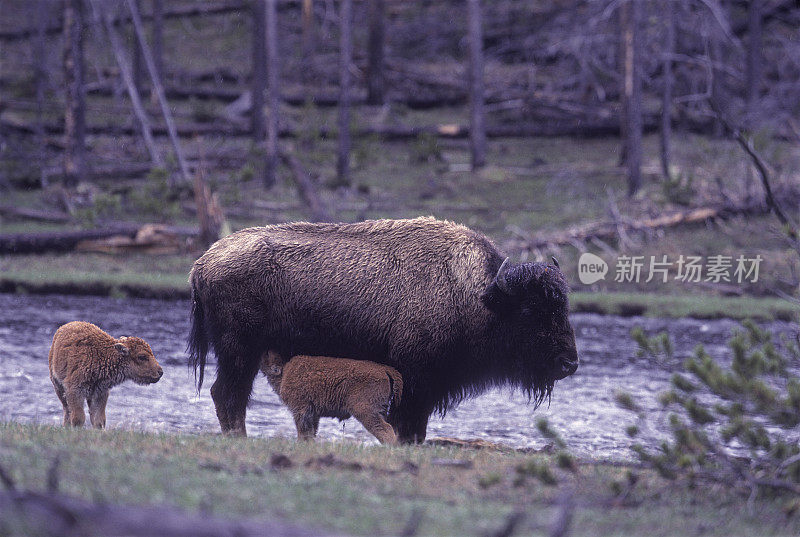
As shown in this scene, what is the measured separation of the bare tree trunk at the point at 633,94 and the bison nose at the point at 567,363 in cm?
1837

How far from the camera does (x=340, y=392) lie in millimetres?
8562

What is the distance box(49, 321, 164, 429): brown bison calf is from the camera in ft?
30.4

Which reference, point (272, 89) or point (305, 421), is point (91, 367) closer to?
point (305, 421)

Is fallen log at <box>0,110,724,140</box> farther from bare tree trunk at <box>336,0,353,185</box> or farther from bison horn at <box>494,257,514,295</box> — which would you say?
bison horn at <box>494,257,514,295</box>

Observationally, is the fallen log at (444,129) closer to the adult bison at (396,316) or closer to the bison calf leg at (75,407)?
the adult bison at (396,316)

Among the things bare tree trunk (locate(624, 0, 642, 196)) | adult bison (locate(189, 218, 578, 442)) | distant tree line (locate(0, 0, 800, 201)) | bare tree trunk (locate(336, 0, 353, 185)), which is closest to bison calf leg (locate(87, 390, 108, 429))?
adult bison (locate(189, 218, 578, 442))

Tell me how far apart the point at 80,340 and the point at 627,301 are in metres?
14.0

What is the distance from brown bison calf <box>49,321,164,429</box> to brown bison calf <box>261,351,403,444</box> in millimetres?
1922

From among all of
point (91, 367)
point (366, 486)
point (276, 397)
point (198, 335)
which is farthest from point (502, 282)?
point (276, 397)

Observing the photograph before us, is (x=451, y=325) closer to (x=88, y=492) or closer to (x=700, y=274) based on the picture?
(x=88, y=492)

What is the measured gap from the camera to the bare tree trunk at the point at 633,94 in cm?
2559

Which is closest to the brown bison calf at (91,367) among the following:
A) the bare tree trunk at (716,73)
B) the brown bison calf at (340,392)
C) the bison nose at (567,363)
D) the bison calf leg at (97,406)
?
the bison calf leg at (97,406)

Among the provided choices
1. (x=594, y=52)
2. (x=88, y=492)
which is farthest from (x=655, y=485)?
(x=594, y=52)

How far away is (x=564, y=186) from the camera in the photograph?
2931 cm
